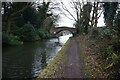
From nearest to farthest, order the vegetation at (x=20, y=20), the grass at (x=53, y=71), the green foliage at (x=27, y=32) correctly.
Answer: the grass at (x=53, y=71)
the vegetation at (x=20, y=20)
the green foliage at (x=27, y=32)

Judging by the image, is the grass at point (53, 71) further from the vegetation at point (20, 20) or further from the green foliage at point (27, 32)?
the green foliage at point (27, 32)

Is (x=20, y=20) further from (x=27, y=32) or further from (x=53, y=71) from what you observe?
(x=53, y=71)

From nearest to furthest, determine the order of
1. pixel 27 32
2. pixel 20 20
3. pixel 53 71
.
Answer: pixel 53 71 < pixel 27 32 < pixel 20 20

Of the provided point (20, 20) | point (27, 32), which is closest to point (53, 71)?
point (27, 32)

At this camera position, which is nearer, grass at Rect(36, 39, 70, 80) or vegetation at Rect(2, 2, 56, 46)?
grass at Rect(36, 39, 70, 80)

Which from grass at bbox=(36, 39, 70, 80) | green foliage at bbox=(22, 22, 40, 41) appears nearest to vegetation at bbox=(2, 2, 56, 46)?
green foliage at bbox=(22, 22, 40, 41)

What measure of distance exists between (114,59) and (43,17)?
41.1m

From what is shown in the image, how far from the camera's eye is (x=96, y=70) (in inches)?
353

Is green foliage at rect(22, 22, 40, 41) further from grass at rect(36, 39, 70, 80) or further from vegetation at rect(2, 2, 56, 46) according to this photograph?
grass at rect(36, 39, 70, 80)

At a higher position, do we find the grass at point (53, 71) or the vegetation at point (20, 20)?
the vegetation at point (20, 20)

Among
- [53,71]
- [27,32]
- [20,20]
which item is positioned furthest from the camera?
[20,20]

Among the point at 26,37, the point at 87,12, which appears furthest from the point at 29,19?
the point at 87,12

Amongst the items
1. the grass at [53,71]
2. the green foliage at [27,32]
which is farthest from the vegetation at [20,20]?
the grass at [53,71]

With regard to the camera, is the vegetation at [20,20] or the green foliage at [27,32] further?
the green foliage at [27,32]
